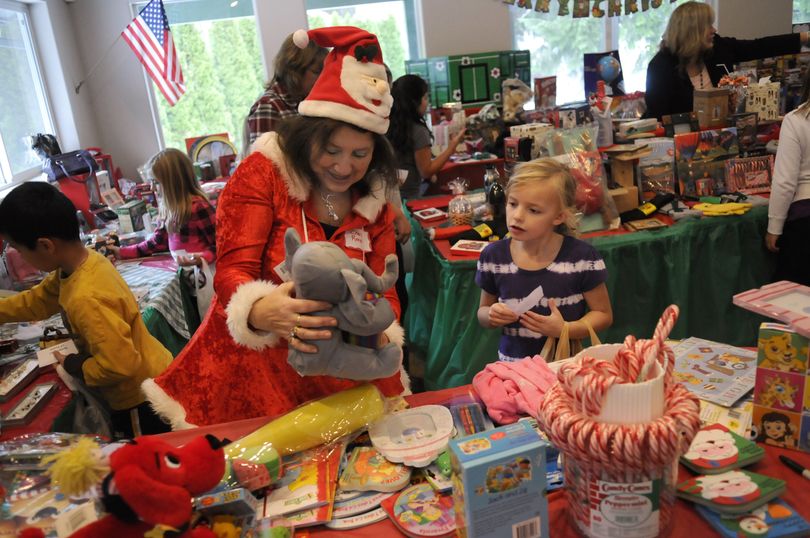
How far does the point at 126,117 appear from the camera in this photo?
216 inches

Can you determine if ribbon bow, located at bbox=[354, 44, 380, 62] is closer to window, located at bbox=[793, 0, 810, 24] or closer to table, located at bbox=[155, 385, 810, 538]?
table, located at bbox=[155, 385, 810, 538]

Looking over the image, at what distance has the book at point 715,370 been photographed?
1231 millimetres

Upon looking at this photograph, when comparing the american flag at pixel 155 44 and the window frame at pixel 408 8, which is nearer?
the american flag at pixel 155 44

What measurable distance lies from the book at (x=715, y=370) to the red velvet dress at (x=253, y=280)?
652 mm

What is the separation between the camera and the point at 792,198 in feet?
8.32

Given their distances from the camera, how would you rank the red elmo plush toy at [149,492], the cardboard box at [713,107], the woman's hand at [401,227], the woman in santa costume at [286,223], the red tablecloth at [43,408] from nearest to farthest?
the red elmo plush toy at [149,492], the woman in santa costume at [286,223], the red tablecloth at [43,408], the woman's hand at [401,227], the cardboard box at [713,107]

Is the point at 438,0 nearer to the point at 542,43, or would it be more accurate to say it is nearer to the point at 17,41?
the point at 542,43

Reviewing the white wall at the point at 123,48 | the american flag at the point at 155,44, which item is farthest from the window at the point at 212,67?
the american flag at the point at 155,44

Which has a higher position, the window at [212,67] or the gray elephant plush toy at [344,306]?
the window at [212,67]

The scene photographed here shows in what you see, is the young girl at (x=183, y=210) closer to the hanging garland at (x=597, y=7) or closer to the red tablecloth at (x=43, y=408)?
the red tablecloth at (x=43, y=408)

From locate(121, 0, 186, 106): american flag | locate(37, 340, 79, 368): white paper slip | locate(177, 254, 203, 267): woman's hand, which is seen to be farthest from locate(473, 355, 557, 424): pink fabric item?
locate(121, 0, 186, 106): american flag

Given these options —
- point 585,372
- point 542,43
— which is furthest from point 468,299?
point 542,43

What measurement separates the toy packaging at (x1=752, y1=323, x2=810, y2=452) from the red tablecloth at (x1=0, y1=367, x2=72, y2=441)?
65.5 inches

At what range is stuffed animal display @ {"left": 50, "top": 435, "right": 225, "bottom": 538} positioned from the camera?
720mm
